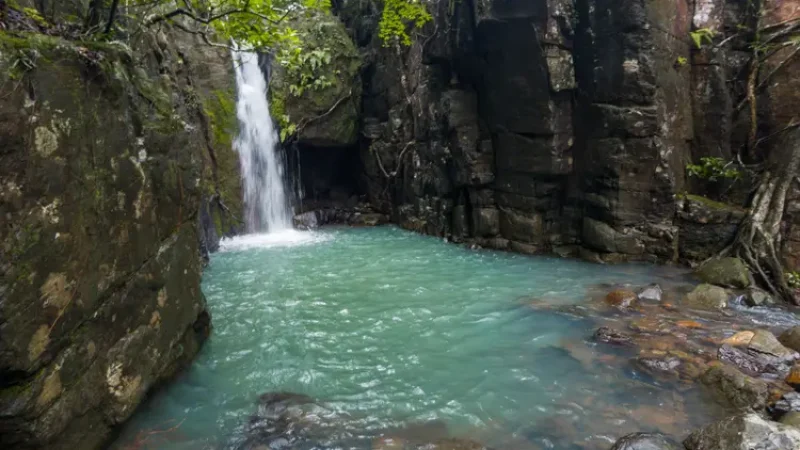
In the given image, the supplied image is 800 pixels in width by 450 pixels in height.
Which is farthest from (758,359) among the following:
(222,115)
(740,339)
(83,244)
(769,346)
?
(222,115)

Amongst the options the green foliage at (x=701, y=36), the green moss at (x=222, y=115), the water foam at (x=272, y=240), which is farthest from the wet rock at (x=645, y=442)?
the green moss at (x=222, y=115)

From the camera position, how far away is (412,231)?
53.1 ft

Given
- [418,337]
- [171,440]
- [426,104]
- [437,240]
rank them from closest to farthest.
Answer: [171,440]
[418,337]
[437,240]
[426,104]

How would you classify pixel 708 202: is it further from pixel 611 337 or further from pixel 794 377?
pixel 794 377

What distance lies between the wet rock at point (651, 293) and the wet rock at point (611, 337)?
73.8 inches

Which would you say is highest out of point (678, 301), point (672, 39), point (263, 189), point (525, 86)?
point (672, 39)

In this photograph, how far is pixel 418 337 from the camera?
22.1ft

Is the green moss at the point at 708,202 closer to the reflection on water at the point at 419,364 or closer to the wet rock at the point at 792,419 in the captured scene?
the reflection on water at the point at 419,364

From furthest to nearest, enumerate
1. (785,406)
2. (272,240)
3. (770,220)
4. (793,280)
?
1. (272,240)
2. (770,220)
3. (793,280)
4. (785,406)

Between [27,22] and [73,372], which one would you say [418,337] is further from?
[27,22]

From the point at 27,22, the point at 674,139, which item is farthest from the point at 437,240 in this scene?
the point at 27,22

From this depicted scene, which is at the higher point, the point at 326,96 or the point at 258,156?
the point at 326,96

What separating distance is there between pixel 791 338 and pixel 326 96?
50.2 feet

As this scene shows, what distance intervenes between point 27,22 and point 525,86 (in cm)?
1008
